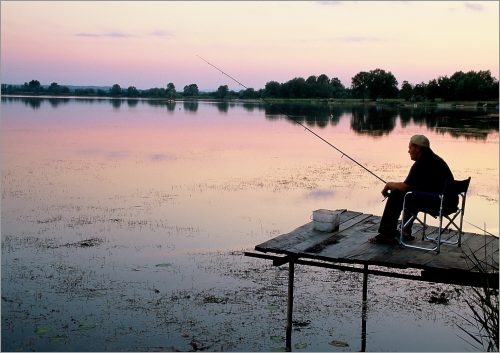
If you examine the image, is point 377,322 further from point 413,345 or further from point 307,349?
point 307,349

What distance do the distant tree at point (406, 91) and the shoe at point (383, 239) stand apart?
131 meters

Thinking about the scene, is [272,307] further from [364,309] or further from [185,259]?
[185,259]

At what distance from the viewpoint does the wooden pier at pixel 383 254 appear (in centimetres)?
640

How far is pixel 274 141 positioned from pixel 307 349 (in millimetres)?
26834

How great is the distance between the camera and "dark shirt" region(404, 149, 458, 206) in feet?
22.6

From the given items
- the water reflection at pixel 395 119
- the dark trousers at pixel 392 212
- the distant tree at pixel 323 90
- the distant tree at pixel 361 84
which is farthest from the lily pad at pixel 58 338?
the distant tree at pixel 361 84

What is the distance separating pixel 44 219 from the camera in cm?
1283

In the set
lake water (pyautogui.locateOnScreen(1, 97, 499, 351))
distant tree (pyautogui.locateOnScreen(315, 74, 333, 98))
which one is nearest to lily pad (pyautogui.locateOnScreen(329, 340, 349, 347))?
lake water (pyautogui.locateOnScreen(1, 97, 499, 351))

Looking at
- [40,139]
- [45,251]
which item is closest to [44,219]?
[45,251]

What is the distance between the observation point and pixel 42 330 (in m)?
7.15

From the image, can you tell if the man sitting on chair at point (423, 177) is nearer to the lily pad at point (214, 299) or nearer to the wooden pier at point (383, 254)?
the wooden pier at point (383, 254)

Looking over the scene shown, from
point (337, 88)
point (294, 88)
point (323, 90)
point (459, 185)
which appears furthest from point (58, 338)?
point (337, 88)

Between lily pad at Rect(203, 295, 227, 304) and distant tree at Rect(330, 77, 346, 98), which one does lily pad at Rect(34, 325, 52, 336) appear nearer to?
lily pad at Rect(203, 295, 227, 304)

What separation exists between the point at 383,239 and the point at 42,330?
3.91 metres
